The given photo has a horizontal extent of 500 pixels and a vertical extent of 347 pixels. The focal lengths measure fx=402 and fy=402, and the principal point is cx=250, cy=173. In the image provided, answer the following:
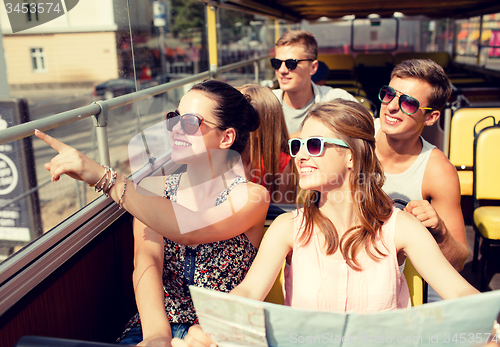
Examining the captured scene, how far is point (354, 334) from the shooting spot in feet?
2.82

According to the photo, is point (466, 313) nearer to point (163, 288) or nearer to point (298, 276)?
point (298, 276)

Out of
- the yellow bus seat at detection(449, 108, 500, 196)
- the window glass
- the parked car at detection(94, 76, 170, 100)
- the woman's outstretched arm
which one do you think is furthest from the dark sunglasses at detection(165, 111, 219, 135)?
the parked car at detection(94, 76, 170, 100)

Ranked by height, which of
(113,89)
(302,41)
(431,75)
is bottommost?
(113,89)

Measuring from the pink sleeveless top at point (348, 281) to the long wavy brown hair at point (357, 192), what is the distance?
0.02 m

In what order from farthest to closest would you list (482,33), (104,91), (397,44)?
(104,91), (397,44), (482,33)

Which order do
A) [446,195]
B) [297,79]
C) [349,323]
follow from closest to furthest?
[349,323]
[446,195]
[297,79]

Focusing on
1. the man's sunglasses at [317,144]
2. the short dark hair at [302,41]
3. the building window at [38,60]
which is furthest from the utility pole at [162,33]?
the man's sunglasses at [317,144]

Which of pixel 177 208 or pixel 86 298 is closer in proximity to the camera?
pixel 177 208

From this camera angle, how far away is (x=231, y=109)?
1.54m

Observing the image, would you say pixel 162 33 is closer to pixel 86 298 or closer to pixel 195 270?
pixel 86 298

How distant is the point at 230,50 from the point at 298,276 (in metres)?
27.0

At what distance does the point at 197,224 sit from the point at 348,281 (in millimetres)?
518

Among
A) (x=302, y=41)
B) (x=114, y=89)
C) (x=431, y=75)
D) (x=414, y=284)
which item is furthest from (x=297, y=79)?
(x=114, y=89)

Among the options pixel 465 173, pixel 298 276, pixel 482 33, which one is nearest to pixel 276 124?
pixel 298 276
